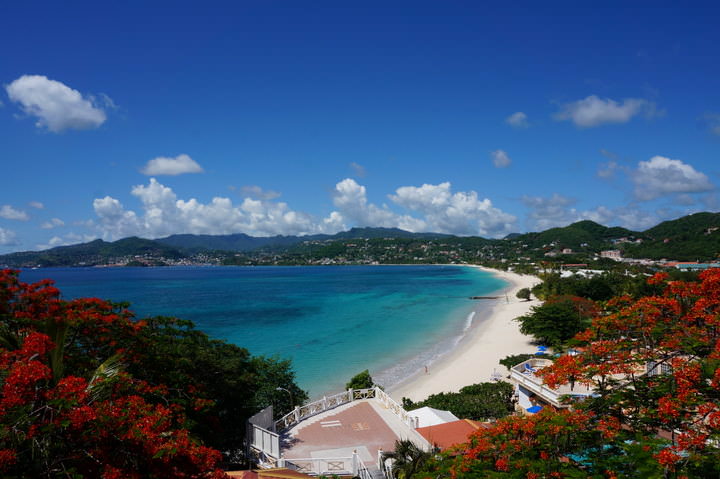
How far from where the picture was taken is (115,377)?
6.07 metres

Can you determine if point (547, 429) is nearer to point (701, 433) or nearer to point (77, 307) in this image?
point (701, 433)

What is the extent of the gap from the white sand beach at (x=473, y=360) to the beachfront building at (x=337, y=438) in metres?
9.41

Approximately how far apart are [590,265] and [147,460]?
361ft

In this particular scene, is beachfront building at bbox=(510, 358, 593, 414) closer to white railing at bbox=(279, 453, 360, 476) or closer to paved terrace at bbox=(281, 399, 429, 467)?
paved terrace at bbox=(281, 399, 429, 467)

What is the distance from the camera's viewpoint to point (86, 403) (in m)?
5.44

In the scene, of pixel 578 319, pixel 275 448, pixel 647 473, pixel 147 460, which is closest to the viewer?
pixel 647 473

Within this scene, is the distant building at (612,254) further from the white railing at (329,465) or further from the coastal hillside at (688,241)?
the white railing at (329,465)

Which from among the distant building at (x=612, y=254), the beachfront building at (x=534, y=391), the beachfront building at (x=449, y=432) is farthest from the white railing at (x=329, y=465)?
the distant building at (x=612, y=254)

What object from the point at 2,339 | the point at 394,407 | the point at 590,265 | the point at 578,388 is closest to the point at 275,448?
the point at 394,407

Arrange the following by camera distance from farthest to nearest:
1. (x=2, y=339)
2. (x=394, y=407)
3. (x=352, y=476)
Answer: (x=394, y=407), (x=352, y=476), (x=2, y=339)

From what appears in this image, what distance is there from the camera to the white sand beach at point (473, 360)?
79.2ft

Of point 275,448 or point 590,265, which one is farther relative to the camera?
point 590,265

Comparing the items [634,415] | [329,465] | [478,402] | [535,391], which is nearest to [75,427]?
[329,465]

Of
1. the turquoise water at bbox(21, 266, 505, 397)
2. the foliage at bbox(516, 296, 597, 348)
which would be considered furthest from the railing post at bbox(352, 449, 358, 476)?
the foliage at bbox(516, 296, 597, 348)
